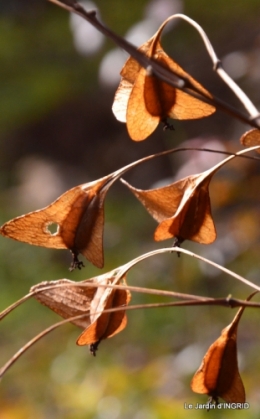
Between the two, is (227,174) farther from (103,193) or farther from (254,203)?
(103,193)

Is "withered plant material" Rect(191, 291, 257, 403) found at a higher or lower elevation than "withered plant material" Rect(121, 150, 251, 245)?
lower

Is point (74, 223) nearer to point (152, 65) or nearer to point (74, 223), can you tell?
point (74, 223)

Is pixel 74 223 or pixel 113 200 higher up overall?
pixel 74 223


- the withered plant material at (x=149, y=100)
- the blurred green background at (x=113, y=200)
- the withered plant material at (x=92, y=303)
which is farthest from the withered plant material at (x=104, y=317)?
the blurred green background at (x=113, y=200)

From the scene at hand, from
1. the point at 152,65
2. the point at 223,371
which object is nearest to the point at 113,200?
the point at 223,371

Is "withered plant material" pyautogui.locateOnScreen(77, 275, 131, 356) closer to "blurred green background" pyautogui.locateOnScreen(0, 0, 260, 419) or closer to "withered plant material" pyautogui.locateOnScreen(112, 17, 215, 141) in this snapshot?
"withered plant material" pyautogui.locateOnScreen(112, 17, 215, 141)

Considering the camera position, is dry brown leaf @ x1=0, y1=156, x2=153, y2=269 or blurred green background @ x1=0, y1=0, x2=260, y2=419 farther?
blurred green background @ x1=0, y1=0, x2=260, y2=419

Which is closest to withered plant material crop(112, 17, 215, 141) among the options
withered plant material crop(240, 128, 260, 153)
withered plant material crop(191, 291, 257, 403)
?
withered plant material crop(240, 128, 260, 153)
